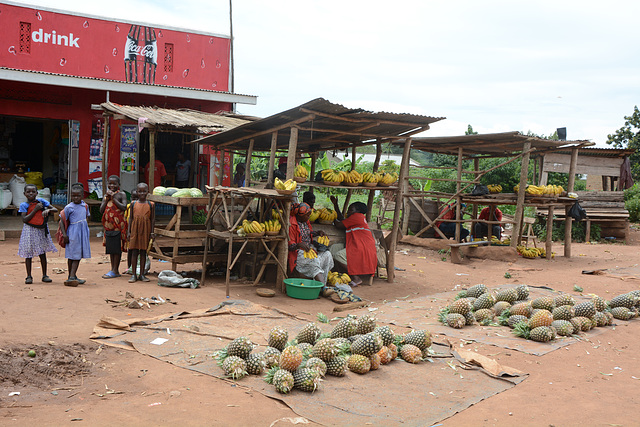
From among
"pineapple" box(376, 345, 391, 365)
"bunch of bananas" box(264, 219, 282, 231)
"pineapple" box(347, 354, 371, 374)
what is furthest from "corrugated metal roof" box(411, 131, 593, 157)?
"pineapple" box(347, 354, 371, 374)

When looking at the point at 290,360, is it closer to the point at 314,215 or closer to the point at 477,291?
the point at 477,291

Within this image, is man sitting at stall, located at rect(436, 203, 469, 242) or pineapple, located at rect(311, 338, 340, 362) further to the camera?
man sitting at stall, located at rect(436, 203, 469, 242)

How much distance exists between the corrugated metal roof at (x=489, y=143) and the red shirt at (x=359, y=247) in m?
4.90

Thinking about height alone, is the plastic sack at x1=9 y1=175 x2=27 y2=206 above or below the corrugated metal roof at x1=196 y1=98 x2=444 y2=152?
below

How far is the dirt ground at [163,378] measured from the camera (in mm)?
3859

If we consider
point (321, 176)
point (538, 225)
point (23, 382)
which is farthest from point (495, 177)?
point (23, 382)

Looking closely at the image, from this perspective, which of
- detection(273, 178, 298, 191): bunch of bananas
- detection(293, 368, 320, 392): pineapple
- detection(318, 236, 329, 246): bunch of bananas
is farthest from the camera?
detection(318, 236, 329, 246): bunch of bananas

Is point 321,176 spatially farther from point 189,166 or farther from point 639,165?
point 639,165

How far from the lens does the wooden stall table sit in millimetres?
9094

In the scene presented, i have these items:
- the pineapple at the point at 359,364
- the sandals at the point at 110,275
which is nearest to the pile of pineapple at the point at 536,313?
the pineapple at the point at 359,364

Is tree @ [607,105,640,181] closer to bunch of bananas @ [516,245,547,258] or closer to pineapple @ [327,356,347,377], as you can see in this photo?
bunch of bananas @ [516,245,547,258]

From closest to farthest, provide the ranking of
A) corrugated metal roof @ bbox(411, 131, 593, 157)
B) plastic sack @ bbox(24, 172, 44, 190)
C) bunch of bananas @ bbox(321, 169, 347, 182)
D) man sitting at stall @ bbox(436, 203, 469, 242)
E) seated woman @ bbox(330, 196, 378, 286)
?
bunch of bananas @ bbox(321, 169, 347, 182) → seated woman @ bbox(330, 196, 378, 286) → corrugated metal roof @ bbox(411, 131, 593, 157) → plastic sack @ bbox(24, 172, 44, 190) → man sitting at stall @ bbox(436, 203, 469, 242)

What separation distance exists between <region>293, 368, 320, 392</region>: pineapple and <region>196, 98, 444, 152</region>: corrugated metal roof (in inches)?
179

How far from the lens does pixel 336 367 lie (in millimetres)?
4793
